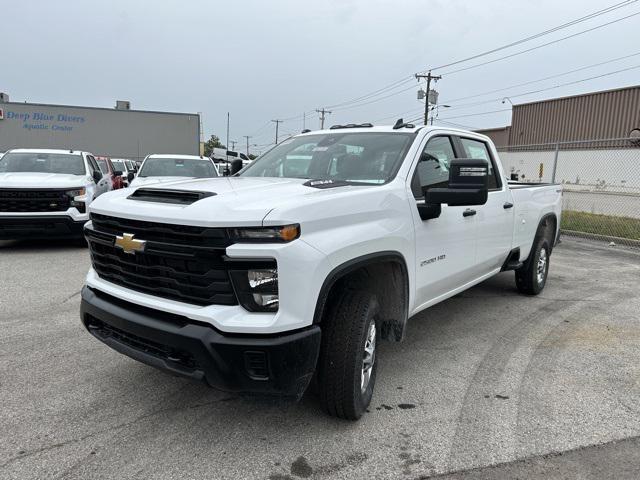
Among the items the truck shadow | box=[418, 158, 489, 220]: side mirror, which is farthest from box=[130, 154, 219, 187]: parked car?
box=[418, 158, 489, 220]: side mirror

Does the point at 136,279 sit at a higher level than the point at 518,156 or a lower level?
lower

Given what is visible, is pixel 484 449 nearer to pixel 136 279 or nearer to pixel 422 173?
pixel 422 173

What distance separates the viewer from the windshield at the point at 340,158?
3.72 metres

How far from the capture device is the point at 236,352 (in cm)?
247

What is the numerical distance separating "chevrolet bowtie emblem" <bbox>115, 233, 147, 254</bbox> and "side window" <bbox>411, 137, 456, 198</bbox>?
1.87 m

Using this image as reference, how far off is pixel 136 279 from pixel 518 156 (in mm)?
33948

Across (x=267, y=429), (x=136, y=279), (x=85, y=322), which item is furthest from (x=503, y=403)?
(x=85, y=322)

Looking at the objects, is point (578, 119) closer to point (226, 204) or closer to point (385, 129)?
point (385, 129)

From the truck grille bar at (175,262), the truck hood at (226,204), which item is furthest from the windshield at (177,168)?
the truck grille bar at (175,262)

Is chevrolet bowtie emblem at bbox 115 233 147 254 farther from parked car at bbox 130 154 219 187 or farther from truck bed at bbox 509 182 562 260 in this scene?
parked car at bbox 130 154 219 187

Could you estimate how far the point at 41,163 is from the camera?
9430mm

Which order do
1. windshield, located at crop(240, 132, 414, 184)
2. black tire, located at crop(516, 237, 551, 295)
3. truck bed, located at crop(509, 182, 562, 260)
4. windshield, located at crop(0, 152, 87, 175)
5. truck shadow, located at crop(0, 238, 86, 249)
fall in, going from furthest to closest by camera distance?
windshield, located at crop(0, 152, 87, 175) < truck shadow, located at crop(0, 238, 86, 249) < black tire, located at crop(516, 237, 551, 295) < truck bed, located at crop(509, 182, 562, 260) < windshield, located at crop(240, 132, 414, 184)

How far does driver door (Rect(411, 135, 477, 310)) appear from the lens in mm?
3613

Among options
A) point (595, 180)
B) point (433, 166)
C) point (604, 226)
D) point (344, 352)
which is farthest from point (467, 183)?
point (595, 180)
